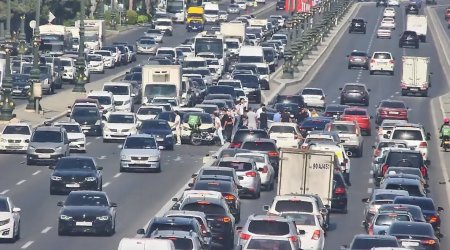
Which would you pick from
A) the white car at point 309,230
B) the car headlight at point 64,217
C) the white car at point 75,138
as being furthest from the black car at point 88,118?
the white car at point 309,230

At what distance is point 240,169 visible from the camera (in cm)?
5206

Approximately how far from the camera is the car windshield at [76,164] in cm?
5084

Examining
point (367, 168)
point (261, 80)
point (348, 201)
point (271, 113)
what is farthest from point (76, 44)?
point (348, 201)

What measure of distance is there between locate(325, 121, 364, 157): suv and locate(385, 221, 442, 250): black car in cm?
2638

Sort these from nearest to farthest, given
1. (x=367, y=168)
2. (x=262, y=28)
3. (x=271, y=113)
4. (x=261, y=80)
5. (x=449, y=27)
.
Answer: (x=367, y=168) → (x=271, y=113) → (x=261, y=80) → (x=262, y=28) → (x=449, y=27)

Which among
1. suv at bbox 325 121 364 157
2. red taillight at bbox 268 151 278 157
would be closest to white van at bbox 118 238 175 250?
red taillight at bbox 268 151 278 157

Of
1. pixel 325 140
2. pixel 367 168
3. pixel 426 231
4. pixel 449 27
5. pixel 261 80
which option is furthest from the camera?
pixel 449 27

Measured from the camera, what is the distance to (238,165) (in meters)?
52.2

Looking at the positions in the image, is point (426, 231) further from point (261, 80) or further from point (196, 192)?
point (261, 80)

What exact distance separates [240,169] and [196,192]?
10.2 m

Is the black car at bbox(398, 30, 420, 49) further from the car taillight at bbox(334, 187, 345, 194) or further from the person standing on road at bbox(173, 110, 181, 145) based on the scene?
the car taillight at bbox(334, 187, 345, 194)

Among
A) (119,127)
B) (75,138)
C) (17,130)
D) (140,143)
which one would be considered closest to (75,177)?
(140,143)

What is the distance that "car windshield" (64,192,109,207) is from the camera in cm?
4256

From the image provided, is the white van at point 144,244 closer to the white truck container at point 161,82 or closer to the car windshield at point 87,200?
the car windshield at point 87,200
